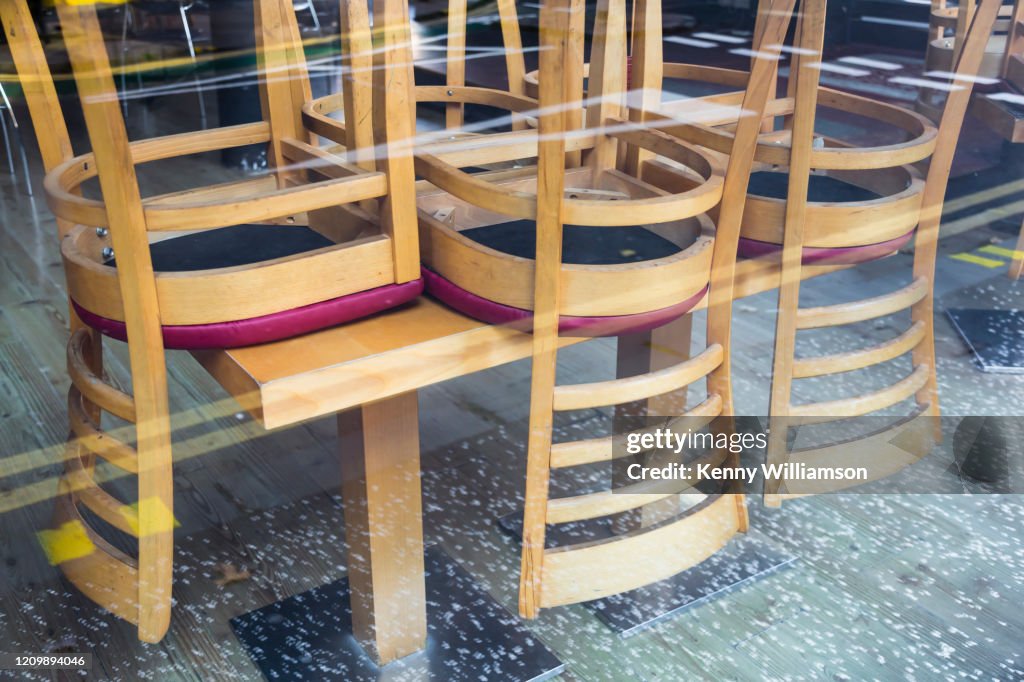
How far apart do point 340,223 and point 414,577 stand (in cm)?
43

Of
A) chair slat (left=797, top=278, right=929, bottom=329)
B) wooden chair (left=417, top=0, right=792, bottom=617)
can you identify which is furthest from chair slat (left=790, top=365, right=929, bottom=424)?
wooden chair (left=417, top=0, right=792, bottom=617)

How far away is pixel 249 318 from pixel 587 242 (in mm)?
392

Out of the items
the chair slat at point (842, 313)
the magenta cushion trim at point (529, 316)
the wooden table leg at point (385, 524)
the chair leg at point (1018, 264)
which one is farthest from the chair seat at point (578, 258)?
the chair leg at point (1018, 264)

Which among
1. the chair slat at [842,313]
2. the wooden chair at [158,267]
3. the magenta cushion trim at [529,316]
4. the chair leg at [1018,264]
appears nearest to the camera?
the wooden chair at [158,267]

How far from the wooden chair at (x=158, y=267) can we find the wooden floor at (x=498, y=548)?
88mm

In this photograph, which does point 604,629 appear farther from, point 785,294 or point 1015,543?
point 1015,543

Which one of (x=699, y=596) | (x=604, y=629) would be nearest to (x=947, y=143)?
(x=699, y=596)

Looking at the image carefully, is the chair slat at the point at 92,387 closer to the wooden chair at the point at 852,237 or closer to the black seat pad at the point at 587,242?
the black seat pad at the point at 587,242

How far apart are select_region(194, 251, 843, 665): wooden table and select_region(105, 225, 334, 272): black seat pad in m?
0.13

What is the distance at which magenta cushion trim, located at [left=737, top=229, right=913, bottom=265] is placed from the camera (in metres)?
1.26

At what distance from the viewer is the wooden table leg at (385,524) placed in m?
1.07

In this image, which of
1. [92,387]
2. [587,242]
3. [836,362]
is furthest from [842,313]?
[92,387]

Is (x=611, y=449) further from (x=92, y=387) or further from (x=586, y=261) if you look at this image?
(x=92, y=387)

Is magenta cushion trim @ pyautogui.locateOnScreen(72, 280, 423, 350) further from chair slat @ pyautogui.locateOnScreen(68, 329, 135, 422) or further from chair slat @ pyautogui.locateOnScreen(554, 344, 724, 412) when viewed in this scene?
chair slat @ pyautogui.locateOnScreen(554, 344, 724, 412)
